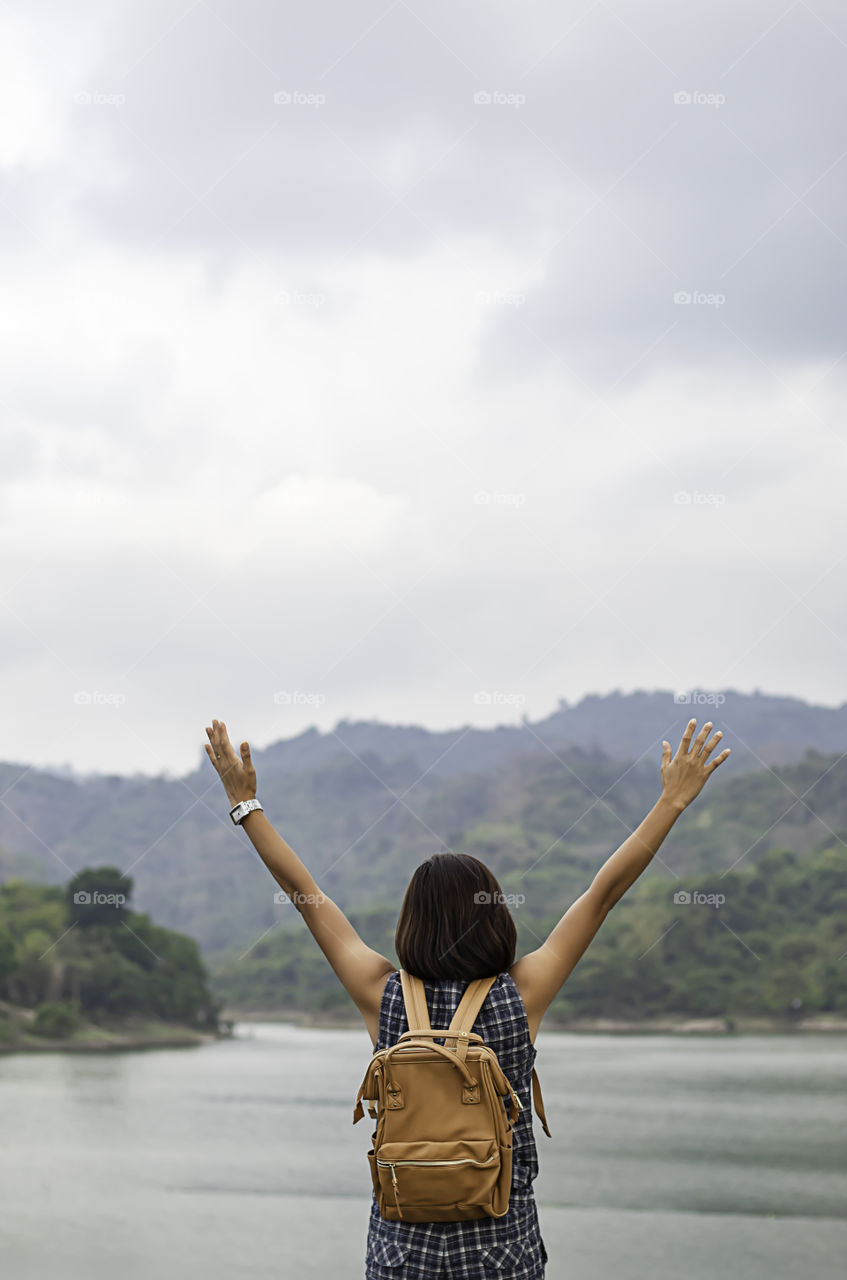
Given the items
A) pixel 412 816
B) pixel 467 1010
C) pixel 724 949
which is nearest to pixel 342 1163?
pixel 724 949

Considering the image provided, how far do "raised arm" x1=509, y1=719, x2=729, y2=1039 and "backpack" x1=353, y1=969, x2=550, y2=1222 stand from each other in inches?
5.6

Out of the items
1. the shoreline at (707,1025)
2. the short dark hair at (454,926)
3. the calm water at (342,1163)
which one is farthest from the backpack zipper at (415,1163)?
the shoreline at (707,1025)

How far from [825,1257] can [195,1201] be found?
10954mm

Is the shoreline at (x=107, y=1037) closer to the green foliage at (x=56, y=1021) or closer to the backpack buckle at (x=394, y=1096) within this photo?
the green foliage at (x=56, y=1021)

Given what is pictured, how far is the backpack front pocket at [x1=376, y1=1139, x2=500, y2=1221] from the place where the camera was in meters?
1.68

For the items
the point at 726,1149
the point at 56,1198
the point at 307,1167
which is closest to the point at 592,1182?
the point at 726,1149

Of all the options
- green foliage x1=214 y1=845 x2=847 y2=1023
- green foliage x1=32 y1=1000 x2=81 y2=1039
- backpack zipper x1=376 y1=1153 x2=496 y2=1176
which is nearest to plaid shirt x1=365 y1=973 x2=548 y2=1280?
backpack zipper x1=376 y1=1153 x2=496 y2=1176

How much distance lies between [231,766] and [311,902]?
0.89 ft

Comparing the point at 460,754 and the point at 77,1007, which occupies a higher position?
the point at 460,754

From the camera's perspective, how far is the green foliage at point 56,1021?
124ft

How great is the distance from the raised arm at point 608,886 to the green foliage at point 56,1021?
39057 mm

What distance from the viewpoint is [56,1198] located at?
2298cm

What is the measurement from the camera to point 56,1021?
37.8m

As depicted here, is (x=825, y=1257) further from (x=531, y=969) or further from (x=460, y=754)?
(x=460, y=754)
